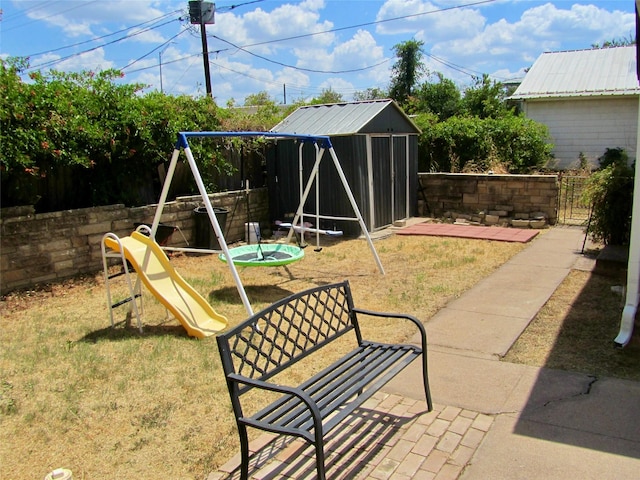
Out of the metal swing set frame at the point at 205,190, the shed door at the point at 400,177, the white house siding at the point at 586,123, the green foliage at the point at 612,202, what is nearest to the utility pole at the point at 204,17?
the shed door at the point at 400,177

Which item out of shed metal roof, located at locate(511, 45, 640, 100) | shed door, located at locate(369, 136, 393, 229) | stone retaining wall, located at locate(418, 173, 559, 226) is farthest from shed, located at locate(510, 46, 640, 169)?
shed door, located at locate(369, 136, 393, 229)

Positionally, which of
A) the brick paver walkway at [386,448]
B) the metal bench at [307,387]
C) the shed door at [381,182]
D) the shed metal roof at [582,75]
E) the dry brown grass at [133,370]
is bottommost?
the brick paver walkway at [386,448]

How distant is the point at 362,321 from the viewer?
18.4 feet

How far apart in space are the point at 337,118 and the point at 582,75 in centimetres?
1193

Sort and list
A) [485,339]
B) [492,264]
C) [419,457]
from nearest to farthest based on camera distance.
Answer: [419,457] → [485,339] → [492,264]

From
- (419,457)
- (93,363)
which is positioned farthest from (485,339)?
(93,363)

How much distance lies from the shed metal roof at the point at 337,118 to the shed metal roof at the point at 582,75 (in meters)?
8.57

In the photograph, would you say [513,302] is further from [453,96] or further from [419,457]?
[453,96]

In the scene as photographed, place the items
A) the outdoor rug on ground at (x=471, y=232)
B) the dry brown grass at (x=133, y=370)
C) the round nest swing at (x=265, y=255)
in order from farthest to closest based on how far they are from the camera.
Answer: the outdoor rug on ground at (x=471, y=232), the round nest swing at (x=265, y=255), the dry brown grass at (x=133, y=370)

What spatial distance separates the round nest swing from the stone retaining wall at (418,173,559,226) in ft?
20.3

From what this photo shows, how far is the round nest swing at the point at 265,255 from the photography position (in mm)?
6395

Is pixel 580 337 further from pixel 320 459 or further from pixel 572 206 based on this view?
pixel 572 206

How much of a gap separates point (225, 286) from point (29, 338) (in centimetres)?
251

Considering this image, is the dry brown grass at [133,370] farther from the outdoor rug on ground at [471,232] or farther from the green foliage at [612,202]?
the outdoor rug on ground at [471,232]
